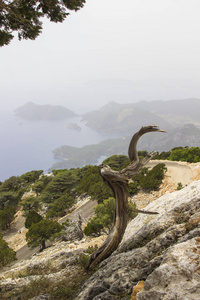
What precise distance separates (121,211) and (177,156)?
32.7 m

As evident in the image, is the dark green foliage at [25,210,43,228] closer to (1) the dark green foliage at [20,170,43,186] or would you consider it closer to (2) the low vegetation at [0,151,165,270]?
(2) the low vegetation at [0,151,165,270]

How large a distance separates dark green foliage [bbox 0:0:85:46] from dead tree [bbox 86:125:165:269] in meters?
6.72

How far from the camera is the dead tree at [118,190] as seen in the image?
594 cm

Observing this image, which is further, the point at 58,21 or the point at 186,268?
the point at 58,21

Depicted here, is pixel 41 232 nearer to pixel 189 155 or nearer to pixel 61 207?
pixel 61 207

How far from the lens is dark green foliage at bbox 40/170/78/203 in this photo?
32.8 metres

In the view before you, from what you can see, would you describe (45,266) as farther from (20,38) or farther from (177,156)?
(177,156)

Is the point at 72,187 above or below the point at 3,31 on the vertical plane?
below

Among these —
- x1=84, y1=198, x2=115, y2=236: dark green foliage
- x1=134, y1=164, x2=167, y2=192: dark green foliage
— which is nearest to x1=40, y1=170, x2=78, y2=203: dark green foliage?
x1=134, y1=164, x2=167, y2=192: dark green foliage

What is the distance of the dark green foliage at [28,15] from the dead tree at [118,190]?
6718 millimetres

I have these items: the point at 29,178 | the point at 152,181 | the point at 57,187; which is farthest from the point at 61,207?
the point at 29,178

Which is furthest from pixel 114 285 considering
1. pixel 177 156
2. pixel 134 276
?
pixel 177 156

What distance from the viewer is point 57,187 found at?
34.1 m

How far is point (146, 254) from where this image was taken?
4.68 m
